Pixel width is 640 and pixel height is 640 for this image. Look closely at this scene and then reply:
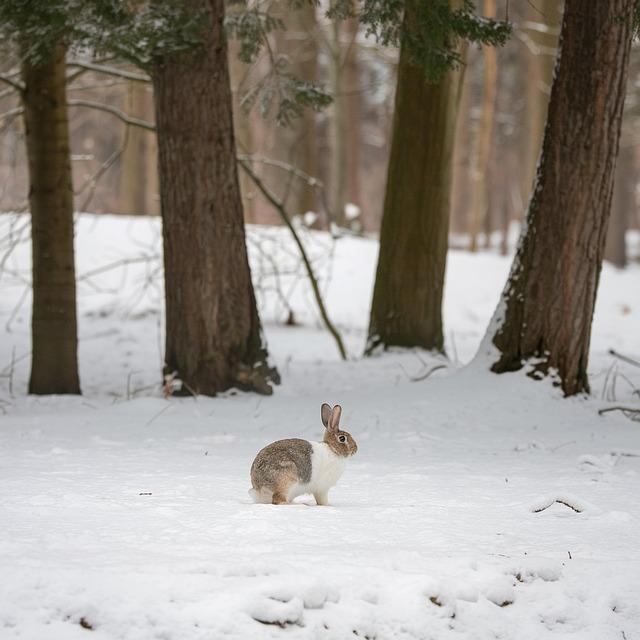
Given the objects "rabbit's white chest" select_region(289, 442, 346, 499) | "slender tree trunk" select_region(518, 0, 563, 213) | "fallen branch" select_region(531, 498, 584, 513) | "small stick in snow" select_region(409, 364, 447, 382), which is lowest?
"small stick in snow" select_region(409, 364, 447, 382)

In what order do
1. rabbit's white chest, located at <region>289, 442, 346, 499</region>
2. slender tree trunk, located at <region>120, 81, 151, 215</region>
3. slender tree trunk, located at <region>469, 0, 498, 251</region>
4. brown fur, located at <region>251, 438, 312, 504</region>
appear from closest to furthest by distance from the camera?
brown fur, located at <region>251, 438, 312, 504</region>
rabbit's white chest, located at <region>289, 442, 346, 499</region>
slender tree trunk, located at <region>469, 0, 498, 251</region>
slender tree trunk, located at <region>120, 81, 151, 215</region>

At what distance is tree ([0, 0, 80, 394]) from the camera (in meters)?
8.05

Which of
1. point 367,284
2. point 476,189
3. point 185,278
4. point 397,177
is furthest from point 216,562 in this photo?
point 476,189

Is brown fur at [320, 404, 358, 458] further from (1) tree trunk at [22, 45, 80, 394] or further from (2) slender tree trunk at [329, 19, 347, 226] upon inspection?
(2) slender tree trunk at [329, 19, 347, 226]

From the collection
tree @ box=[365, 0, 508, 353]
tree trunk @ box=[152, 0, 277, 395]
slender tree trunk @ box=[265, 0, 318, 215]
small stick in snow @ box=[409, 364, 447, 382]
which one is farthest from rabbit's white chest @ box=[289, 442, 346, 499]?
→ slender tree trunk @ box=[265, 0, 318, 215]

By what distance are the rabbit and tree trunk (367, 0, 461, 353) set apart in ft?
17.4

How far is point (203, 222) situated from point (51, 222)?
4.69 feet

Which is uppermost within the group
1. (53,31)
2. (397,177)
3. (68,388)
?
(53,31)

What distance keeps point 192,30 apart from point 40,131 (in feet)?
5.54

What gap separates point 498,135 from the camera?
31062mm

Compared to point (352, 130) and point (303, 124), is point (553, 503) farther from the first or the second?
point (352, 130)

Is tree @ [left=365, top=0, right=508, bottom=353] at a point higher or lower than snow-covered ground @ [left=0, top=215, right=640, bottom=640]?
higher

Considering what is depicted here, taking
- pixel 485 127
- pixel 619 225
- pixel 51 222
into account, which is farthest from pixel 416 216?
pixel 619 225

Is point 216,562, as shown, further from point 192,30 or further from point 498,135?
point 498,135
